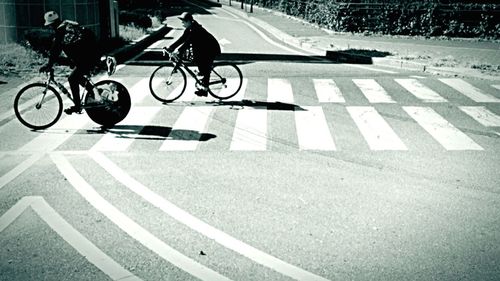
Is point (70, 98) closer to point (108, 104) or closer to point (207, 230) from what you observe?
point (108, 104)

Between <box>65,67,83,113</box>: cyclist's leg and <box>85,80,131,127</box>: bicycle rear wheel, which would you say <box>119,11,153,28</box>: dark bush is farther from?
<box>65,67,83,113</box>: cyclist's leg

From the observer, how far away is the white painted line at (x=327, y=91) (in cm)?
1122

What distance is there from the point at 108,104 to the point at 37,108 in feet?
3.72

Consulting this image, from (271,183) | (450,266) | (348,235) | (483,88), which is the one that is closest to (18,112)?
(271,183)

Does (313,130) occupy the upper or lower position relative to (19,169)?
upper

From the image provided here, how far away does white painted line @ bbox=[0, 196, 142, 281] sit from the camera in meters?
4.53

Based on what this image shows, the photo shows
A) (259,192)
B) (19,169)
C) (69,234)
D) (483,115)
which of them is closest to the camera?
(69,234)

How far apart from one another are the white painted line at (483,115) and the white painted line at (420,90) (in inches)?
32.9

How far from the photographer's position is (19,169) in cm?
698

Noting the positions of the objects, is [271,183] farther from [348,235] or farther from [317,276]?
[317,276]

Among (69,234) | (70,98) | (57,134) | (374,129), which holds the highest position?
(70,98)

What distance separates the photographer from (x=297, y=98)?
11328mm

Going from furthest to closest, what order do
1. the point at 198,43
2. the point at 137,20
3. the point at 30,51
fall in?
the point at 137,20
the point at 30,51
the point at 198,43

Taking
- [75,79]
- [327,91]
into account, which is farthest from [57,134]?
[327,91]
